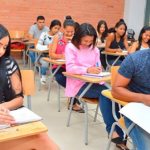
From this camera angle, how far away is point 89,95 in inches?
85.3

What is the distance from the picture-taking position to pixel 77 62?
2.36m

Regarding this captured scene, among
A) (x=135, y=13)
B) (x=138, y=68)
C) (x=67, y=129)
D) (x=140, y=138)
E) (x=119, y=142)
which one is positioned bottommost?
(x=67, y=129)

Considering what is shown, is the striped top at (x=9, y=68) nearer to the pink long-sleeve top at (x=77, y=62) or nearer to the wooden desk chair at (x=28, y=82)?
the wooden desk chair at (x=28, y=82)

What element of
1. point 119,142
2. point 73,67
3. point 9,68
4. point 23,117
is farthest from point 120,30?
point 23,117

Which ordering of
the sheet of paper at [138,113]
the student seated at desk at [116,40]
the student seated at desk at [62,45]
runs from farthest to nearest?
the student seated at desk at [116,40]
the student seated at desk at [62,45]
the sheet of paper at [138,113]

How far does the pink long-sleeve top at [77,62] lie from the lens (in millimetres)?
2229

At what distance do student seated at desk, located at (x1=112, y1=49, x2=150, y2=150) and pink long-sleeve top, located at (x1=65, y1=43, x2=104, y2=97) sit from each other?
775 millimetres

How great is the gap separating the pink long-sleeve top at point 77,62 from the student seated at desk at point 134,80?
78cm

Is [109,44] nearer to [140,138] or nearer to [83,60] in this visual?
[83,60]

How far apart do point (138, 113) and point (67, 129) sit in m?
1.34

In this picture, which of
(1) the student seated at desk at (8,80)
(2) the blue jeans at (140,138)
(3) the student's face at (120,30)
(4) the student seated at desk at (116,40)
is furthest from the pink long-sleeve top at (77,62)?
(3) the student's face at (120,30)

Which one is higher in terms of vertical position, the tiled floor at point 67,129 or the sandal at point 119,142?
the sandal at point 119,142

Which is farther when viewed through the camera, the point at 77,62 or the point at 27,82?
the point at 77,62

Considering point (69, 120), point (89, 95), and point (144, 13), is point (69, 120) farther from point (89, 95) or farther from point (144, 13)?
point (144, 13)
